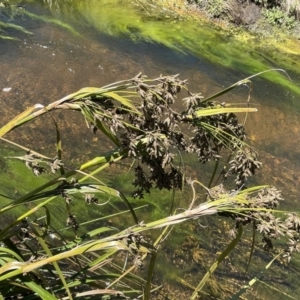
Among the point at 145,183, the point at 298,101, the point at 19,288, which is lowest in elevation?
the point at 298,101

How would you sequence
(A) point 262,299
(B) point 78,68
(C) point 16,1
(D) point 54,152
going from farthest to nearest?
(C) point 16,1
(B) point 78,68
(D) point 54,152
(A) point 262,299

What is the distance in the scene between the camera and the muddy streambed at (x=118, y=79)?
3.09 meters

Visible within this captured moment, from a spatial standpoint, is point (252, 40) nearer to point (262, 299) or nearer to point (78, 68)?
point (78, 68)

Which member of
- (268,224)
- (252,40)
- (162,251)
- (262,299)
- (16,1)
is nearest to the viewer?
(268,224)

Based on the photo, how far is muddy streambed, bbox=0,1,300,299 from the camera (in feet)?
10.2

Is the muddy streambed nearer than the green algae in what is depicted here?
Yes

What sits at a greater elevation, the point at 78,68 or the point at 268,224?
the point at 268,224

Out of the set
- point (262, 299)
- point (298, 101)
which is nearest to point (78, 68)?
point (298, 101)

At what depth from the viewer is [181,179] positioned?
1416 millimetres

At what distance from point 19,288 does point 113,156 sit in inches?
19.8

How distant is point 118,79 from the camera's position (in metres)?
5.18

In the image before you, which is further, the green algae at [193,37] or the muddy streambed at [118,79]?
the green algae at [193,37]

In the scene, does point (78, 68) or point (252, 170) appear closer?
point (252, 170)

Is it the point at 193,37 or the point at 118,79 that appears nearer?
the point at 118,79
